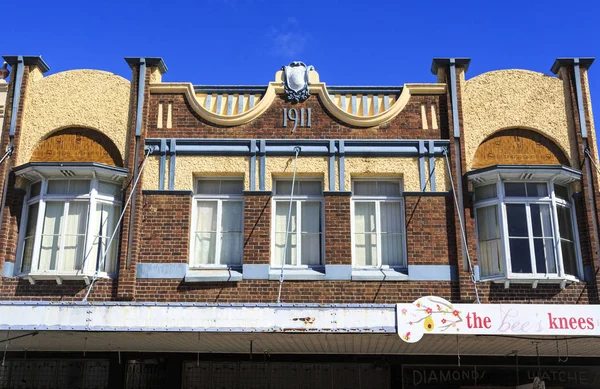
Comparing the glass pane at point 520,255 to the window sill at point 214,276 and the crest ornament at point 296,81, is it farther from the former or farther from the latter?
the window sill at point 214,276

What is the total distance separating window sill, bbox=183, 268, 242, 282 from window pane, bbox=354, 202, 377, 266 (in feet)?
7.63

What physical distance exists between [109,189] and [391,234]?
563 centimetres

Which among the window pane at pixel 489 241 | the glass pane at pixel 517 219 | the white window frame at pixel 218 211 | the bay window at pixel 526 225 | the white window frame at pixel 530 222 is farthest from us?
the white window frame at pixel 218 211

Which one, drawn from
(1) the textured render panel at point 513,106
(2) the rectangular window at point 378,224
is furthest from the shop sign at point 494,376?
(1) the textured render panel at point 513,106

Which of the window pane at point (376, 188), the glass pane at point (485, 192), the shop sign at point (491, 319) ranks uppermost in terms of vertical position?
the window pane at point (376, 188)

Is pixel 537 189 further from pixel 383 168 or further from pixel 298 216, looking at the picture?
pixel 298 216

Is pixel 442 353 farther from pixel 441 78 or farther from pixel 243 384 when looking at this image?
pixel 441 78

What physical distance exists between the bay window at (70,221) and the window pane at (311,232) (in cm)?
361

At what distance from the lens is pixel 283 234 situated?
13.8m

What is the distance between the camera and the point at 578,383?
44.9ft

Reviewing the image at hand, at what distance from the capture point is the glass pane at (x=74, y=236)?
1355 cm

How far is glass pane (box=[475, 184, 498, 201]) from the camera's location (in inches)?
540

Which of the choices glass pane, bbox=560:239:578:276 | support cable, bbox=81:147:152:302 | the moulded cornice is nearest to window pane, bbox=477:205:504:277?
glass pane, bbox=560:239:578:276

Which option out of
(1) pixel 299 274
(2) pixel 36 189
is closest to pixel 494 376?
(1) pixel 299 274
